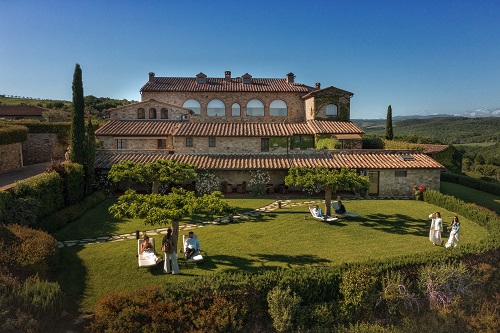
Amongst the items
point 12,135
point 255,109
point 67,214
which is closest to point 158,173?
point 67,214

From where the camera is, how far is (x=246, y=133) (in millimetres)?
34125

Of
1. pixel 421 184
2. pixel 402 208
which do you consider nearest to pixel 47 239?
pixel 402 208

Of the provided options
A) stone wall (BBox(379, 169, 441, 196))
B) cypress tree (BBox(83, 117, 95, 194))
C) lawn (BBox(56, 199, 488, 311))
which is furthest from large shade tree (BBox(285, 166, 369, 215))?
cypress tree (BBox(83, 117, 95, 194))

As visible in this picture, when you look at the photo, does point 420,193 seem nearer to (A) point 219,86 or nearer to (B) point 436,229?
(B) point 436,229

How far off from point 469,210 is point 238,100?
32829mm

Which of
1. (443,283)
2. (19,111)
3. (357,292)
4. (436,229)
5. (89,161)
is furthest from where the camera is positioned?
(19,111)

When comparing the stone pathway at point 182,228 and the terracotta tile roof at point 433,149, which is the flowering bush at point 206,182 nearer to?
the stone pathway at point 182,228

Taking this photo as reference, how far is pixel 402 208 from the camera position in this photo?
2570 centimetres

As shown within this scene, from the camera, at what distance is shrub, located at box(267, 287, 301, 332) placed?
1141 centimetres

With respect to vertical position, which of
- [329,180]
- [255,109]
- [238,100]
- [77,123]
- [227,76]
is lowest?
[329,180]

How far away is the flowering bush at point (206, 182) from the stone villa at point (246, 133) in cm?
64

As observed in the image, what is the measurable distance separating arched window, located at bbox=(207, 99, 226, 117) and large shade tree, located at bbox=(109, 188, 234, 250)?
3265cm

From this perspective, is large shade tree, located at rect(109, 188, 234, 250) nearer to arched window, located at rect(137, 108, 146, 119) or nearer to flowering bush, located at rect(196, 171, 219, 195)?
flowering bush, located at rect(196, 171, 219, 195)

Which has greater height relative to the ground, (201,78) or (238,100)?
(201,78)
